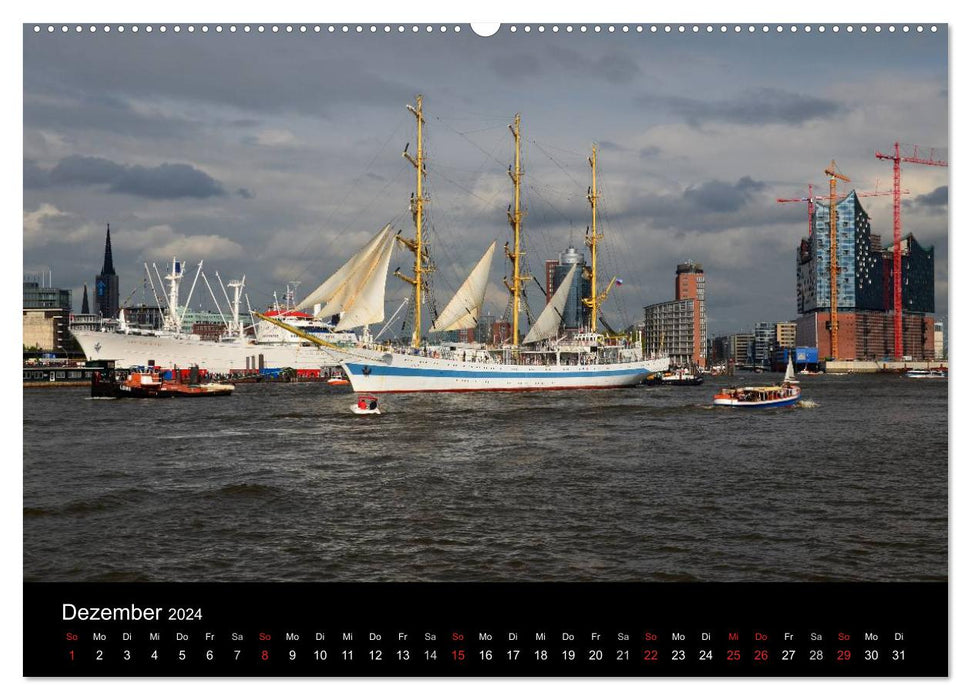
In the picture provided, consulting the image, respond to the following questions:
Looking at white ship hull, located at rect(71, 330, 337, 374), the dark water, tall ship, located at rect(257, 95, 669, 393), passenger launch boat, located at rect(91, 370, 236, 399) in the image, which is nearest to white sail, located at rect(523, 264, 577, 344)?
tall ship, located at rect(257, 95, 669, 393)

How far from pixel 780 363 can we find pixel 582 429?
120179 mm

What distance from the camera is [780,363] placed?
146m

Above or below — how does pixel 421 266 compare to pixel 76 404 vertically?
above

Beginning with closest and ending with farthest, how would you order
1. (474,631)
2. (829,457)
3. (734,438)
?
1. (474,631)
2. (829,457)
3. (734,438)

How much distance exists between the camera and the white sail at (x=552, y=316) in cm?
8219

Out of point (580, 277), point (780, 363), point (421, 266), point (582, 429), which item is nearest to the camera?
point (582, 429)

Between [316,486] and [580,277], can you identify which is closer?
[316,486]

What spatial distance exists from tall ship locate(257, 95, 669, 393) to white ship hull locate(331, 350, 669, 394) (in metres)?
0.09

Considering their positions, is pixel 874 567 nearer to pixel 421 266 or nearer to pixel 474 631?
pixel 474 631

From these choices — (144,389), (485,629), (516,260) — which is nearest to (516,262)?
(516,260)

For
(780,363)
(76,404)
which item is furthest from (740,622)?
(780,363)

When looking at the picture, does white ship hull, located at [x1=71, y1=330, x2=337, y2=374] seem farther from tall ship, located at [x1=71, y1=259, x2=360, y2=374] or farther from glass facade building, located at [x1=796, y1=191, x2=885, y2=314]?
glass facade building, located at [x1=796, y1=191, x2=885, y2=314]

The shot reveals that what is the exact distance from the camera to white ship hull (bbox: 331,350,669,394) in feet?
222

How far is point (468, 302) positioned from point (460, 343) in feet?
13.0
